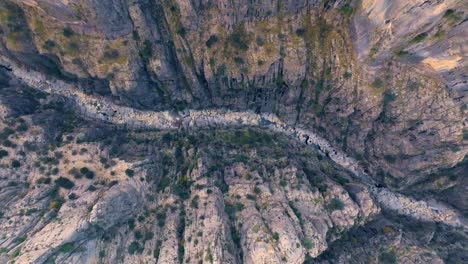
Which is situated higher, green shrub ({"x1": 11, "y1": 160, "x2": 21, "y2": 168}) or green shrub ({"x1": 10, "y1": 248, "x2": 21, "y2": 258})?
green shrub ({"x1": 11, "y1": 160, "x2": 21, "y2": 168})

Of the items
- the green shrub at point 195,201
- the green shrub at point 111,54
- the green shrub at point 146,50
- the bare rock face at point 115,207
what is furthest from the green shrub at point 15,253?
the green shrub at point 146,50

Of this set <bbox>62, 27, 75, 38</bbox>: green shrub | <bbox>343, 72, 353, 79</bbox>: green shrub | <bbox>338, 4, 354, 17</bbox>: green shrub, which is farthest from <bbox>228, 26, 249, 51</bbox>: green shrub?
<bbox>62, 27, 75, 38</bbox>: green shrub

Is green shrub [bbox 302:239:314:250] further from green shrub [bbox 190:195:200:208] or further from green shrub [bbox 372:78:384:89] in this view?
green shrub [bbox 372:78:384:89]

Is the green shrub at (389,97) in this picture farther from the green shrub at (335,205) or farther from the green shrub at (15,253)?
the green shrub at (15,253)

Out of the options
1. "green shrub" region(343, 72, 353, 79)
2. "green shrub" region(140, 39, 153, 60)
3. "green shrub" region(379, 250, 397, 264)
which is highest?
"green shrub" region(343, 72, 353, 79)

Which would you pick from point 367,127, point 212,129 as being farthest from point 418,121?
point 212,129
